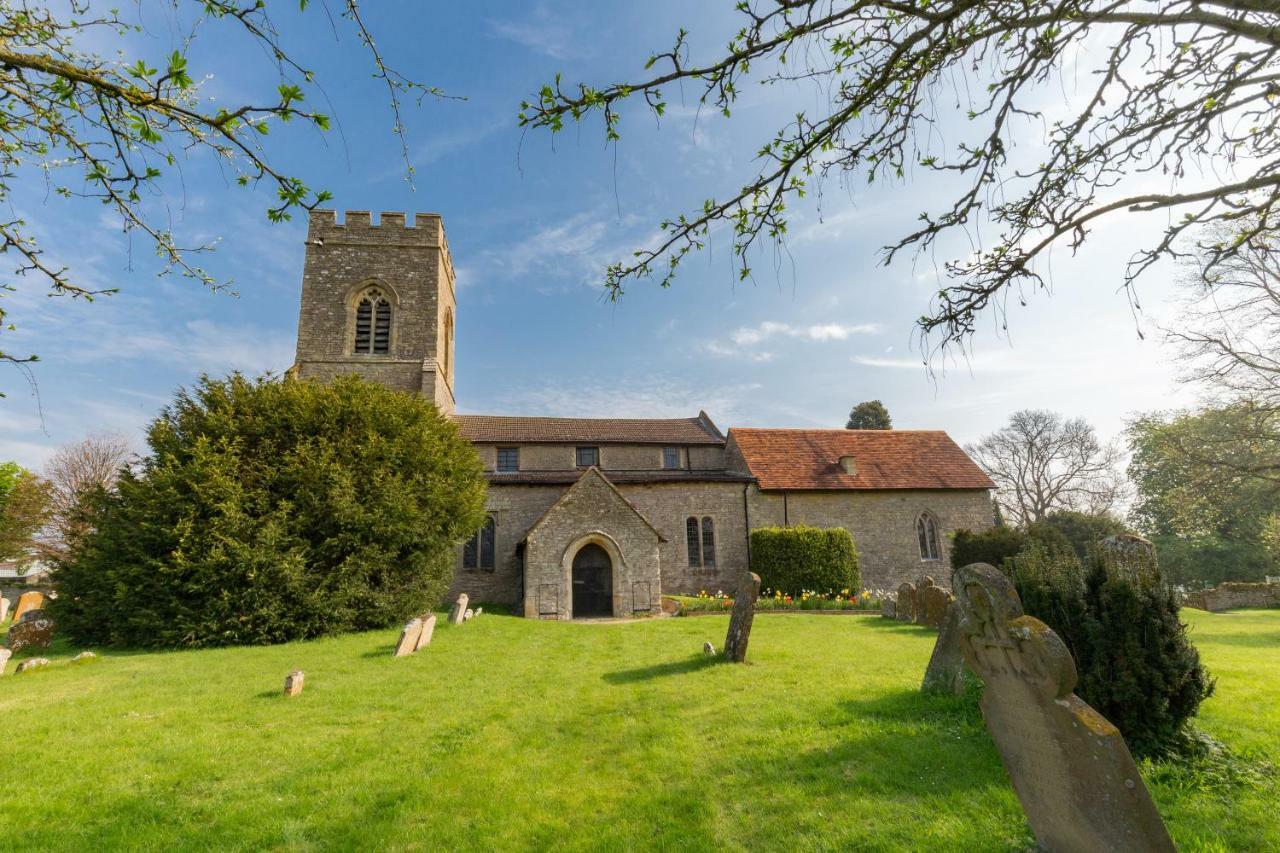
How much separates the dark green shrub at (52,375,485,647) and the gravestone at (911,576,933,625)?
13.2 meters

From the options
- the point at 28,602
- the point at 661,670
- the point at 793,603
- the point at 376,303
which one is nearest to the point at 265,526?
the point at 661,670

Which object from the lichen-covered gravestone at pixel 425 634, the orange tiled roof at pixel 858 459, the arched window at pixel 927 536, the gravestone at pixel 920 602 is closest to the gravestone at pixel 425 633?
the lichen-covered gravestone at pixel 425 634

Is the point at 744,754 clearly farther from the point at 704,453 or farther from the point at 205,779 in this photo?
the point at 704,453

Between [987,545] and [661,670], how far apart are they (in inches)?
592

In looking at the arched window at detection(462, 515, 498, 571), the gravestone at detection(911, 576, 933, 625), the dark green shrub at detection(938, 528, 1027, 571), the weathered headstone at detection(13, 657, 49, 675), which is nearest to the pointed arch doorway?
the arched window at detection(462, 515, 498, 571)

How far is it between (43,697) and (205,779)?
577 cm

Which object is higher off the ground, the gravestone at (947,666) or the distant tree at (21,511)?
the distant tree at (21,511)

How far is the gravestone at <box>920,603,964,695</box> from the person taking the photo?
7.05 m

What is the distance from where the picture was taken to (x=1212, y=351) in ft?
51.7

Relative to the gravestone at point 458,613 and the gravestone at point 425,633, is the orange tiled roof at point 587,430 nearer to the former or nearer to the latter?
the gravestone at point 458,613

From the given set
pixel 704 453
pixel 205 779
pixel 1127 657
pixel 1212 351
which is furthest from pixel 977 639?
pixel 704 453

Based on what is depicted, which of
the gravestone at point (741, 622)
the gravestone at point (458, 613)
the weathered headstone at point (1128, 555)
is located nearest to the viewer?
the weathered headstone at point (1128, 555)

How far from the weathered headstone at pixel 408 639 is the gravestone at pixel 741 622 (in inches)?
252

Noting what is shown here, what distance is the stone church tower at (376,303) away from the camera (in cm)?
2334
